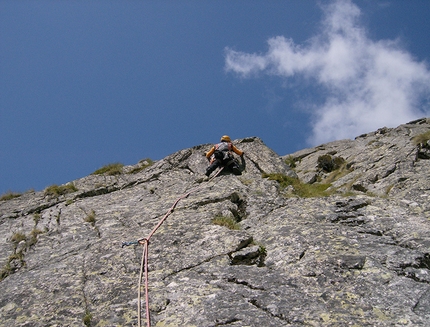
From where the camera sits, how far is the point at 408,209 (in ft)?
35.8

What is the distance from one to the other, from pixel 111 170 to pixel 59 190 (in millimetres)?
2647

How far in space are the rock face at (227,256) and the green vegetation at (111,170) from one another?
2973 millimetres

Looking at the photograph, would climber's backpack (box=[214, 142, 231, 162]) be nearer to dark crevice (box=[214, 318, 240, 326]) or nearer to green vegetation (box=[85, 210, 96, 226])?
green vegetation (box=[85, 210, 96, 226])

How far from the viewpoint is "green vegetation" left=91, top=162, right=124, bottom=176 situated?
1839 centimetres

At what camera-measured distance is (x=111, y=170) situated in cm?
1852

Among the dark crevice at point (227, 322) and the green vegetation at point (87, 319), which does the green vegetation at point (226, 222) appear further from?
the green vegetation at point (87, 319)

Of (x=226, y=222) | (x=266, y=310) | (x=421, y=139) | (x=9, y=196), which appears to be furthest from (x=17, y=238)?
(x=421, y=139)

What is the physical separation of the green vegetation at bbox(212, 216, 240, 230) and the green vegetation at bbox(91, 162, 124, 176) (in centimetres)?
851

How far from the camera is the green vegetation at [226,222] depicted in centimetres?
1072

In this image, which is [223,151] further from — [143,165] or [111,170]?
[111,170]

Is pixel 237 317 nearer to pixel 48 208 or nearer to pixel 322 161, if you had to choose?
pixel 48 208

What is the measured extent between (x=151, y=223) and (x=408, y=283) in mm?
6547

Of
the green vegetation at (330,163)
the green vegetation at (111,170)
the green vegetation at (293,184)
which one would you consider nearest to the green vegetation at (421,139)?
the green vegetation at (330,163)

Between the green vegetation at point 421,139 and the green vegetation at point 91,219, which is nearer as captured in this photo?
the green vegetation at point 91,219
